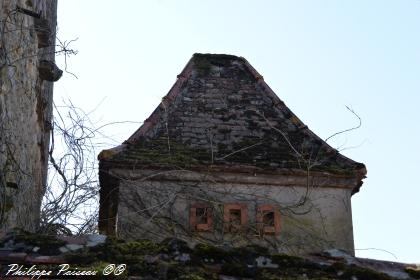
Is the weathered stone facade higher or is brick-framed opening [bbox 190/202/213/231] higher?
the weathered stone facade

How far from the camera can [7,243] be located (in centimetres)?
472

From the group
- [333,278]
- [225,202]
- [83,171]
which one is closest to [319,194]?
[225,202]

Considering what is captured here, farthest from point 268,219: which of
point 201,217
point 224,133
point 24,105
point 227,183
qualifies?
point 24,105

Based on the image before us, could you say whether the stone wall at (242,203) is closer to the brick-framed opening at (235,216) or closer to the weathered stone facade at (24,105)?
the brick-framed opening at (235,216)

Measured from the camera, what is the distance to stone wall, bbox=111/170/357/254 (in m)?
10.4

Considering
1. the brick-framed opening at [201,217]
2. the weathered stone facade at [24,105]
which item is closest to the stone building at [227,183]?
the brick-framed opening at [201,217]

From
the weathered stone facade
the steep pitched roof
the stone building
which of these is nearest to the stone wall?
the stone building

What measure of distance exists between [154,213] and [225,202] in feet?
3.37

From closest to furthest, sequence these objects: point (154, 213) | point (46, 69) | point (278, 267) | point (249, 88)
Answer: point (278, 267)
point (46, 69)
point (154, 213)
point (249, 88)

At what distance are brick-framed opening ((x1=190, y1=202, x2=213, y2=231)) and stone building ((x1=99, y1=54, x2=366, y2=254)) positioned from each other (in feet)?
0.04

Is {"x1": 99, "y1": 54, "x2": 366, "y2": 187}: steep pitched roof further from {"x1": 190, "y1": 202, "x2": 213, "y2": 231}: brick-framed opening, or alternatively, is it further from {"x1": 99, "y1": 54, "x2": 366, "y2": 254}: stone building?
{"x1": 190, "y1": 202, "x2": 213, "y2": 231}: brick-framed opening

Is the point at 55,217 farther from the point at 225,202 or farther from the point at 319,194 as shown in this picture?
the point at 319,194

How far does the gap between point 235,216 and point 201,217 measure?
47cm

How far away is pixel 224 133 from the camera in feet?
37.7
